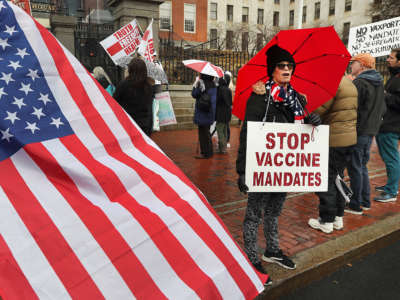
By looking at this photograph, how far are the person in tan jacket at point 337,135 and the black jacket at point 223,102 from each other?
446 cm

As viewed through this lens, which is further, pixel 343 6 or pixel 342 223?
pixel 343 6

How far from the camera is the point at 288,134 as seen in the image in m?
2.92

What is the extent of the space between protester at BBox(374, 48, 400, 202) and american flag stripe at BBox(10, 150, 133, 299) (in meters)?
4.91

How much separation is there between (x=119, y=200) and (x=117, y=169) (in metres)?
0.17

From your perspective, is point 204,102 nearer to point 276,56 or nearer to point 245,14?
point 276,56

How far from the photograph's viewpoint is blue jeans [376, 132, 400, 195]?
5.22 m

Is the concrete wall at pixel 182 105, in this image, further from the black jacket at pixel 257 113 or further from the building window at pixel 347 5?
the building window at pixel 347 5

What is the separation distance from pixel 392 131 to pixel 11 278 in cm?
528

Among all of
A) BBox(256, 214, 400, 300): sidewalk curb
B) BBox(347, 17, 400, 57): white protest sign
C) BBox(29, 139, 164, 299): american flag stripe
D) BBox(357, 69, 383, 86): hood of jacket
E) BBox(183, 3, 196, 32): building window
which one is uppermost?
BBox(183, 3, 196, 32): building window

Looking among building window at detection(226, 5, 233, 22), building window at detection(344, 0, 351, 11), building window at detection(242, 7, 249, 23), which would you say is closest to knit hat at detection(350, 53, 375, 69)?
building window at detection(344, 0, 351, 11)

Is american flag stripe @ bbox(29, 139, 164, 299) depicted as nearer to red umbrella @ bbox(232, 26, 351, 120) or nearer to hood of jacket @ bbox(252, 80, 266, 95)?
hood of jacket @ bbox(252, 80, 266, 95)

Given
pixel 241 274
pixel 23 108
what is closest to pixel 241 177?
pixel 241 274

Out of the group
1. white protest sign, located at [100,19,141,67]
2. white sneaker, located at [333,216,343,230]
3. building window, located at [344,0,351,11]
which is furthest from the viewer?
building window, located at [344,0,351,11]

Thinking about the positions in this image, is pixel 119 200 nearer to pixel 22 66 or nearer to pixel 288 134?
pixel 22 66
